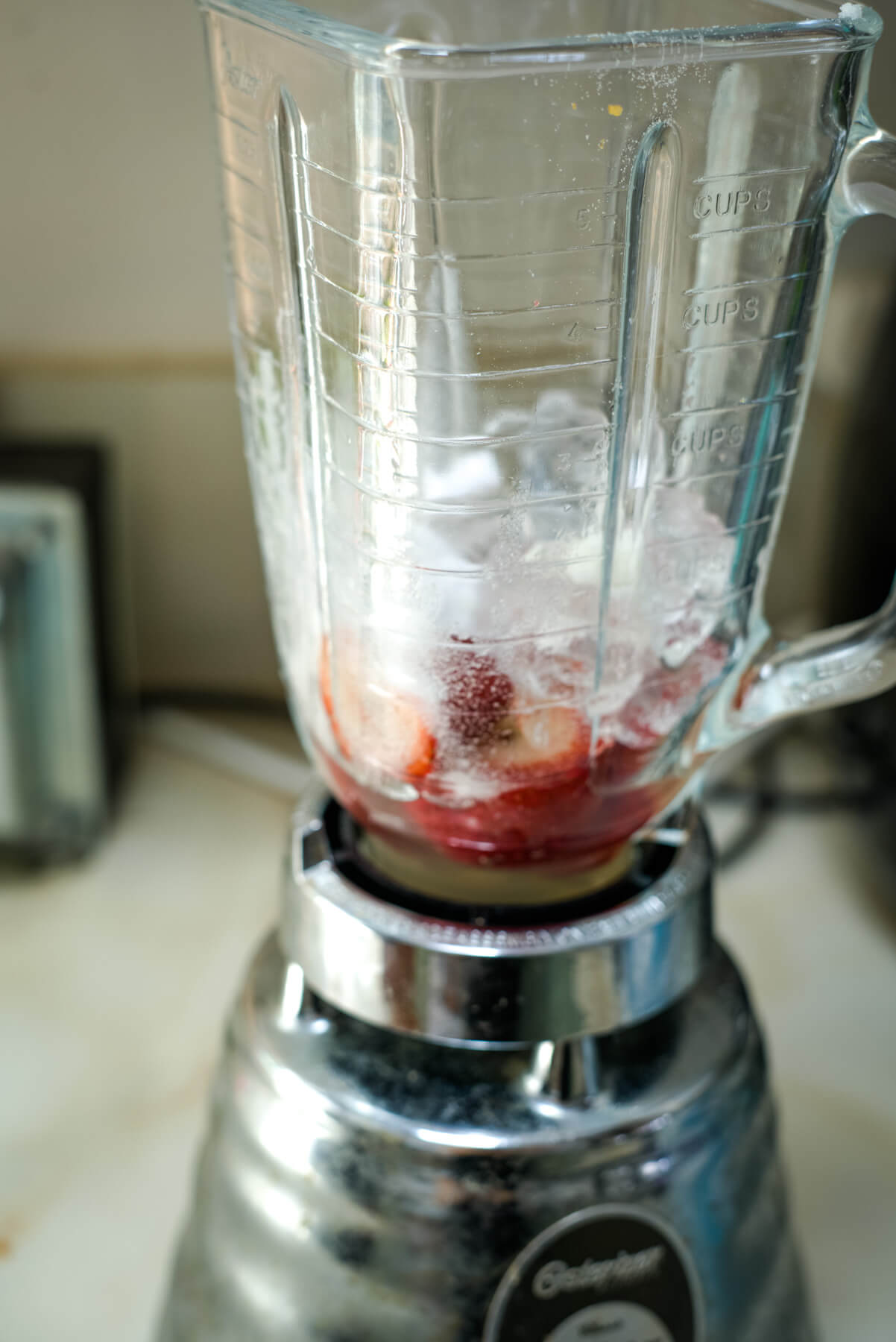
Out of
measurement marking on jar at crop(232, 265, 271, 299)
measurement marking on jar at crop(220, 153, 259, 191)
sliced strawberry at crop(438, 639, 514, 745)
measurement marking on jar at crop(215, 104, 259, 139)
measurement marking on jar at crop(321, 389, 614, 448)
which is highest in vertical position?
measurement marking on jar at crop(215, 104, 259, 139)

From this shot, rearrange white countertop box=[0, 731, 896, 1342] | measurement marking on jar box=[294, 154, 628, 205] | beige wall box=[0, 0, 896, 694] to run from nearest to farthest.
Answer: measurement marking on jar box=[294, 154, 628, 205] < white countertop box=[0, 731, 896, 1342] < beige wall box=[0, 0, 896, 694]

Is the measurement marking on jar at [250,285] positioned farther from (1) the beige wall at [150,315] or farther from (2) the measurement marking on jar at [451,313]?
(1) the beige wall at [150,315]

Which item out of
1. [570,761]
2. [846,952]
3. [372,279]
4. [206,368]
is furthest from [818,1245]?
[206,368]

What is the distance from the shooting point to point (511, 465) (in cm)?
37

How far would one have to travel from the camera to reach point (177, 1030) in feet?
2.15

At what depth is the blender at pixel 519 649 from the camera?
0.34 meters

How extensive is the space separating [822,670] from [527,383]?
0.40 ft

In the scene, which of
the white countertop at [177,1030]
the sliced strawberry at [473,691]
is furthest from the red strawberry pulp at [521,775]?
the white countertop at [177,1030]

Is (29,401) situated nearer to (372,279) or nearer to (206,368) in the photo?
(206,368)

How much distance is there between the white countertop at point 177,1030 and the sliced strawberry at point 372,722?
0.91ft

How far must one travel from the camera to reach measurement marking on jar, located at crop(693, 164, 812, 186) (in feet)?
1.09

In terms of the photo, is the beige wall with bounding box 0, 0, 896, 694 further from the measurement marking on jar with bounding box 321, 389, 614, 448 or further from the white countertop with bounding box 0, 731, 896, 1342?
the measurement marking on jar with bounding box 321, 389, 614, 448

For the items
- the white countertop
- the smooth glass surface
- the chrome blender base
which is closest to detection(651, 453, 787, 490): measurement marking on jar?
the smooth glass surface

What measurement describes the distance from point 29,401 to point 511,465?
49 cm
